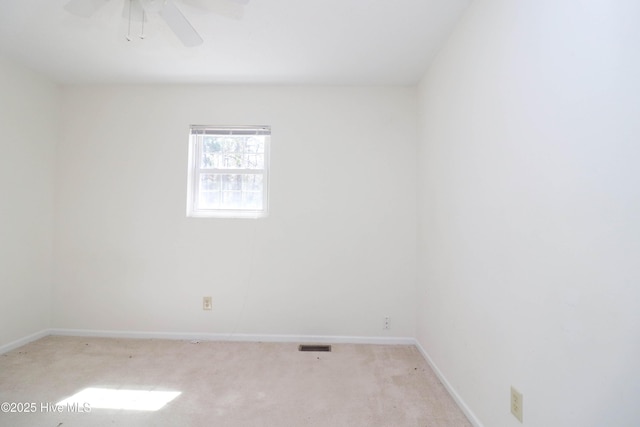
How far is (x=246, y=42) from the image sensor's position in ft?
6.82

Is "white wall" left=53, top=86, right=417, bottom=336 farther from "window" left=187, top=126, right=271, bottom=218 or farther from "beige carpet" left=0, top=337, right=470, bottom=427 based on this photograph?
"beige carpet" left=0, top=337, right=470, bottom=427

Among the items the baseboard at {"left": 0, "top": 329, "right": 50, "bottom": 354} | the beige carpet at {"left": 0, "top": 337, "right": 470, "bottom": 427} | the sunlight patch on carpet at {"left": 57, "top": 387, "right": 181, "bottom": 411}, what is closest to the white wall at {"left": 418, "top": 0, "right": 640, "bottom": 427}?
the beige carpet at {"left": 0, "top": 337, "right": 470, "bottom": 427}

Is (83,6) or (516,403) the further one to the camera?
(83,6)

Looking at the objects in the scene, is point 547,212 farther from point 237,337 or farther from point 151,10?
point 237,337

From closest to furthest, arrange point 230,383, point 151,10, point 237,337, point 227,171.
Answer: point 151,10 < point 230,383 < point 237,337 < point 227,171

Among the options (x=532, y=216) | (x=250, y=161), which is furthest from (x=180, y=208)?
(x=532, y=216)

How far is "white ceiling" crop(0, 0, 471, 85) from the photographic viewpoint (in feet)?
5.72

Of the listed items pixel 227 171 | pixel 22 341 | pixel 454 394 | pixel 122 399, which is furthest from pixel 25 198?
pixel 454 394

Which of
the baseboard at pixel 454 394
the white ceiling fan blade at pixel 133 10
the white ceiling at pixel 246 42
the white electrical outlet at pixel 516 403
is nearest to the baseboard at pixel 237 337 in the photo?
the baseboard at pixel 454 394

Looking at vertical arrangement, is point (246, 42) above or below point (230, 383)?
above

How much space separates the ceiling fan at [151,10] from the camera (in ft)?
4.93

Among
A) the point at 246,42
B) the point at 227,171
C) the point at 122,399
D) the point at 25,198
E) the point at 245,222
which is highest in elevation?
the point at 246,42

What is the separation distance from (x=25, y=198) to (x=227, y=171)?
1.75 metres

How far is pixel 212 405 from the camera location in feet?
5.73
